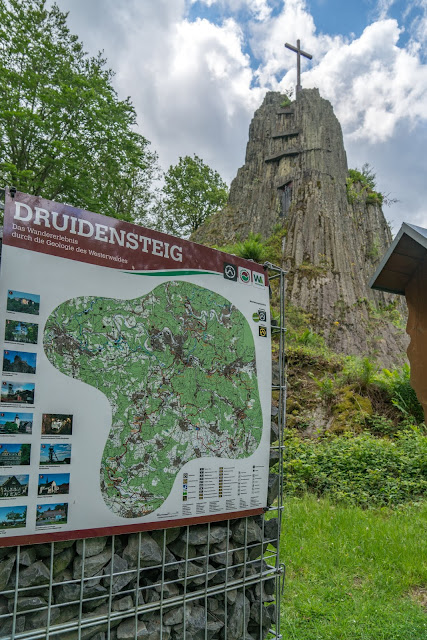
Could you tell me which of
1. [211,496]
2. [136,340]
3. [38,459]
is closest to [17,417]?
[38,459]

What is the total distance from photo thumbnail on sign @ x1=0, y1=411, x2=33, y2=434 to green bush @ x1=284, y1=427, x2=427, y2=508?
17.4ft

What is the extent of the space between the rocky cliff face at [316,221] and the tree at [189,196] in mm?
5014

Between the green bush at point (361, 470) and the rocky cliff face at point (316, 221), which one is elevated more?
the rocky cliff face at point (316, 221)

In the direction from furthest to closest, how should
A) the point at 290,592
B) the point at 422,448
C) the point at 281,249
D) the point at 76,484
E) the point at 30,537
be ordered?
the point at 281,249 → the point at 422,448 → the point at 290,592 → the point at 76,484 → the point at 30,537

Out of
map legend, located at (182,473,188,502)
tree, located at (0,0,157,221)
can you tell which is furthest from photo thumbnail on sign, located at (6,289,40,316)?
tree, located at (0,0,157,221)

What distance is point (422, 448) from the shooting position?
7.61 meters

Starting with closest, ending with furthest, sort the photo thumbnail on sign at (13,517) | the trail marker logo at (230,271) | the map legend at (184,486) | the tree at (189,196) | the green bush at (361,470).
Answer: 1. the photo thumbnail on sign at (13,517)
2. the map legend at (184,486)
3. the trail marker logo at (230,271)
4. the green bush at (361,470)
5. the tree at (189,196)

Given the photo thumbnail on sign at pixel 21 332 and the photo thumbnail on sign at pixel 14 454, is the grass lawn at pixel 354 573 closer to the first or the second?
the photo thumbnail on sign at pixel 14 454

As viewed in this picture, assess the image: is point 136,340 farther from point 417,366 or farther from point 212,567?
point 417,366

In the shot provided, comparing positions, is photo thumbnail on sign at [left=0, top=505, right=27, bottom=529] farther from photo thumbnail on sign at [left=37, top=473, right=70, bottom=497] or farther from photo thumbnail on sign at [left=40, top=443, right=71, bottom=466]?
photo thumbnail on sign at [left=40, top=443, right=71, bottom=466]

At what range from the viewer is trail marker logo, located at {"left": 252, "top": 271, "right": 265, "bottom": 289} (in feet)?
10.3

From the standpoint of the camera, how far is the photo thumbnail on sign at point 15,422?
2.03 meters

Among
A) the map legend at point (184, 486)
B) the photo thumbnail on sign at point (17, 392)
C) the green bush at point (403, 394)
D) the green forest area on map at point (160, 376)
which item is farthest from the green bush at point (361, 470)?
the photo thumbnail on sign at point (17, 392)

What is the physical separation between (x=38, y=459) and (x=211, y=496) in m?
1.03
